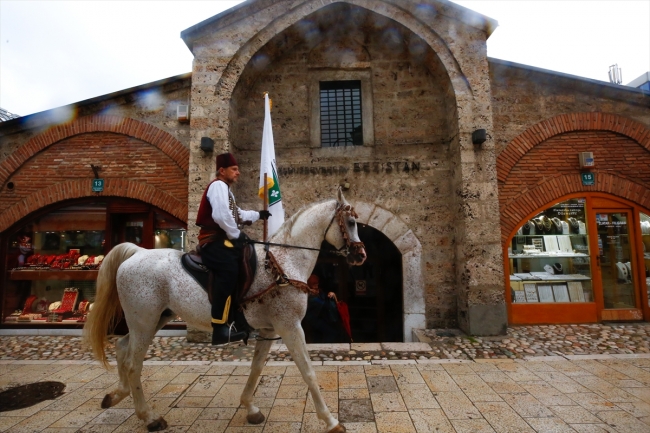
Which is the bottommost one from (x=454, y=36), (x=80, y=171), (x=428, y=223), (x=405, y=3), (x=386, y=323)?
(x=386, y=323)

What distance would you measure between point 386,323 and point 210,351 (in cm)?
433

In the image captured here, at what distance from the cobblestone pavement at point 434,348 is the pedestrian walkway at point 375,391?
41 millimetres

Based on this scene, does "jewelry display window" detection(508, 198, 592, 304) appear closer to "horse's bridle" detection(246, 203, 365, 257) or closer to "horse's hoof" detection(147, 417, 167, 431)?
"horse's bridle" detection(246, 203, 365, 257)

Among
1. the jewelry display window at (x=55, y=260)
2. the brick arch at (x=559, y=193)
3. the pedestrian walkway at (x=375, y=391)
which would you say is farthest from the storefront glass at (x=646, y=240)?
the jewelry display window at (x=55, y=260)

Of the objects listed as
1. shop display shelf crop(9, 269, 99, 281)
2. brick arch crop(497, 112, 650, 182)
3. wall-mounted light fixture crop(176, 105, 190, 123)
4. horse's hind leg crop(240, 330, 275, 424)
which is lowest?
horse's hind leg crop(240, 330, 275, 424)

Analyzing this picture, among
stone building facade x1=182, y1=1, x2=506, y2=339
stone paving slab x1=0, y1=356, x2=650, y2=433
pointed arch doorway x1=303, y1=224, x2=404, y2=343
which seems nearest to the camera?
stone paving slab x1=0, y1=356, x2=650, y2=433

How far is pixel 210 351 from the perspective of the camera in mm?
5496

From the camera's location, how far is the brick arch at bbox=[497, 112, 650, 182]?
711 centimetres

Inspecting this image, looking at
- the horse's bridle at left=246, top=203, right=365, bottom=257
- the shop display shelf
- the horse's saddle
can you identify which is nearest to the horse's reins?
the horse's bridle at left=246, top=203, right=365, bottom=257

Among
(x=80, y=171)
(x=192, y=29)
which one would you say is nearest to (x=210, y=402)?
(x=80, y=171)

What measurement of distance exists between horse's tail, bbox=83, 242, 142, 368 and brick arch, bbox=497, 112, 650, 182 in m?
7.02

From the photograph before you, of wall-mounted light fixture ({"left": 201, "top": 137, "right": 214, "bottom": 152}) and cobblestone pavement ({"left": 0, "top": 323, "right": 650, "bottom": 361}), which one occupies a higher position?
wall-mounted light fixture ({"left": 201, "top": 137, "right": 214, "bottom": 152})

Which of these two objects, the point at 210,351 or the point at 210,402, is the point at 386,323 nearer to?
the point at 210,351

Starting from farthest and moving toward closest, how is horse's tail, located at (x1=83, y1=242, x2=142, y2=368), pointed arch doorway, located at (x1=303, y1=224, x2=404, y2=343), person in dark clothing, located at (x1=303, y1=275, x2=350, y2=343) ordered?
1. pointed arch doorway, located at (x1=303, y1=224, x2=404, y2=343)
2. person in dark clothing, located at (x1=303, y1=275, x2=350, y2=343)
3. horse's tail, located at (x1=83, y1=242, x2=142, y2=368)
